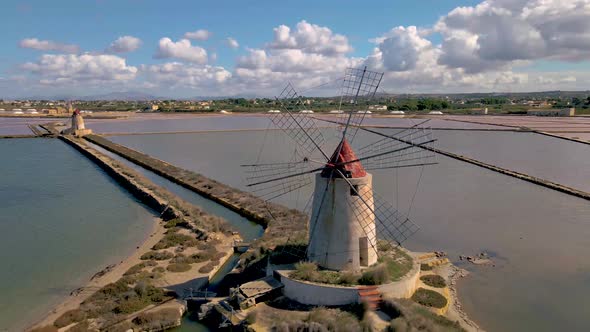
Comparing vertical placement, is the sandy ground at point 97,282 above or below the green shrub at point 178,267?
below

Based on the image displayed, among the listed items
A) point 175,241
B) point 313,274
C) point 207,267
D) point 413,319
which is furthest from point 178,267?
point 413,319

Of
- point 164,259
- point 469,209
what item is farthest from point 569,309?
point 164,259

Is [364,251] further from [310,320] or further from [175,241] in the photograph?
[175,241]

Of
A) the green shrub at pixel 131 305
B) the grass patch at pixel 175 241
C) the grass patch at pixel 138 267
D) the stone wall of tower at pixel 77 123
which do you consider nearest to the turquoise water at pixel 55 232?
the grass patch at pixel 175 241

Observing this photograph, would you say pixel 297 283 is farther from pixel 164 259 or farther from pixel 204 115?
pixel 204 115

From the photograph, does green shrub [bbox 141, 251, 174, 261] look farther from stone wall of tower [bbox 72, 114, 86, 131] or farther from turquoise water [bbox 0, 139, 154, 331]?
stone wall of tower [bbox 72, 114, 86, 131]

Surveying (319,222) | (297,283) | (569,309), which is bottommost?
(569,309)

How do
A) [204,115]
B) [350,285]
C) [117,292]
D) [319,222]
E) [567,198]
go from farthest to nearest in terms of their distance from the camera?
[204,115] → [567,198] → [117,292] → [319,222] → [350,285]

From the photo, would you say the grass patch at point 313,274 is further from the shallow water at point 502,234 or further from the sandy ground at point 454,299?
the shallow water at point 502,234
